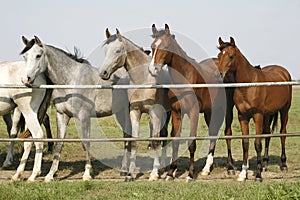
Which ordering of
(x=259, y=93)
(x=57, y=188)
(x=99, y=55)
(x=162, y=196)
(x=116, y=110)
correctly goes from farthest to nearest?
(x=116, y=110), (x=99, y=55), (x=259, y=93), (x=57, y=188), (x=162, y=196)

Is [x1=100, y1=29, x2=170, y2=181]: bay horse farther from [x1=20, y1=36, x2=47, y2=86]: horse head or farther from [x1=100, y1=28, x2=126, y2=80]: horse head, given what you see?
[x1=20, y1=36, x2=47, y2=86]: horse head

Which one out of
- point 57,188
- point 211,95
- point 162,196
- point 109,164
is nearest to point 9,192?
point 57,188

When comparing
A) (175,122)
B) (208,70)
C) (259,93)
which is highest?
(208,70)

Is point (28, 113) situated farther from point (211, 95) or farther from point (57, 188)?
point (211, 95)

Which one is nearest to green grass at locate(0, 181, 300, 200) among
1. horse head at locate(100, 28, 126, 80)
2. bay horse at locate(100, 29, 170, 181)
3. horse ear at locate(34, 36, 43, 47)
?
bay horse at locate(100, 29, 170, 181)

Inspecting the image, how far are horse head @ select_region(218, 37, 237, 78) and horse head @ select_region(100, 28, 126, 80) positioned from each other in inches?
66.1

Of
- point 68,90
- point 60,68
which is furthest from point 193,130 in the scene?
point 60,68

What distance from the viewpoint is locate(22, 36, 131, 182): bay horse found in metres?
7.91

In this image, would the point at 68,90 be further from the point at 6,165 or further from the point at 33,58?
the point at 6,165

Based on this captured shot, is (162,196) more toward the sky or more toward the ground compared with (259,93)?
more toward the ground

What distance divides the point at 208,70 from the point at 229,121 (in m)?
1.18

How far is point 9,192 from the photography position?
19.8 ft

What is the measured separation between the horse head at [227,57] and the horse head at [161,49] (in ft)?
2.81

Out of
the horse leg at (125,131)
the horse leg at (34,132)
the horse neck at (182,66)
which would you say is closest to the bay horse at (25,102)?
the horse leg at (34,132)
